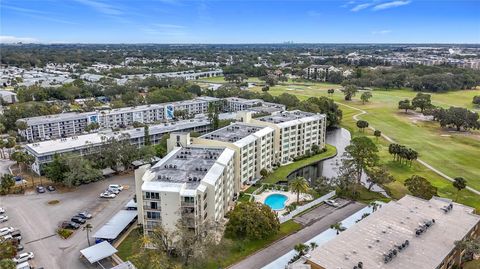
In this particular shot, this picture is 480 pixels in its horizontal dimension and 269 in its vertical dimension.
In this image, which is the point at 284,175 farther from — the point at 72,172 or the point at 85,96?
the point at 85,96

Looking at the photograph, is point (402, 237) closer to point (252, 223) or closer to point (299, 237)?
point (299, 237)

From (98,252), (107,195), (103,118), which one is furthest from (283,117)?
(103,118)

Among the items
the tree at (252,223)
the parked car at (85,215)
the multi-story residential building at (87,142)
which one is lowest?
the parked car at (85,215)

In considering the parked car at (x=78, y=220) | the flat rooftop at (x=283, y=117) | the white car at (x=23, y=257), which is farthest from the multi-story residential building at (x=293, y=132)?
the white car at (x=23, y=257)

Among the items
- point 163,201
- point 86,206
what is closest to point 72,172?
point 86,206

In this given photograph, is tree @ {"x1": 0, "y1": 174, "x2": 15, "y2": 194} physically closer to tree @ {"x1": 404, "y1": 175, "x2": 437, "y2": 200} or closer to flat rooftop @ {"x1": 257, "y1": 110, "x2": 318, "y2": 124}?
flat rooftop @ {"x1": 257, "y1": 110, "x2": 318, "y2": 124}

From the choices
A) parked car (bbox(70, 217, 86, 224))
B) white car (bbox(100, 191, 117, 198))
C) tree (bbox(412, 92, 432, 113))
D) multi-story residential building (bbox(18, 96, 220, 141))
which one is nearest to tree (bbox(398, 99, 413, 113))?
tree (bbox(412, 92, 432, 113))

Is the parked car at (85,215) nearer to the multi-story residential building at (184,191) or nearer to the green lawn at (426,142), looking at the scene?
the multi-story residential building at (184,191)
